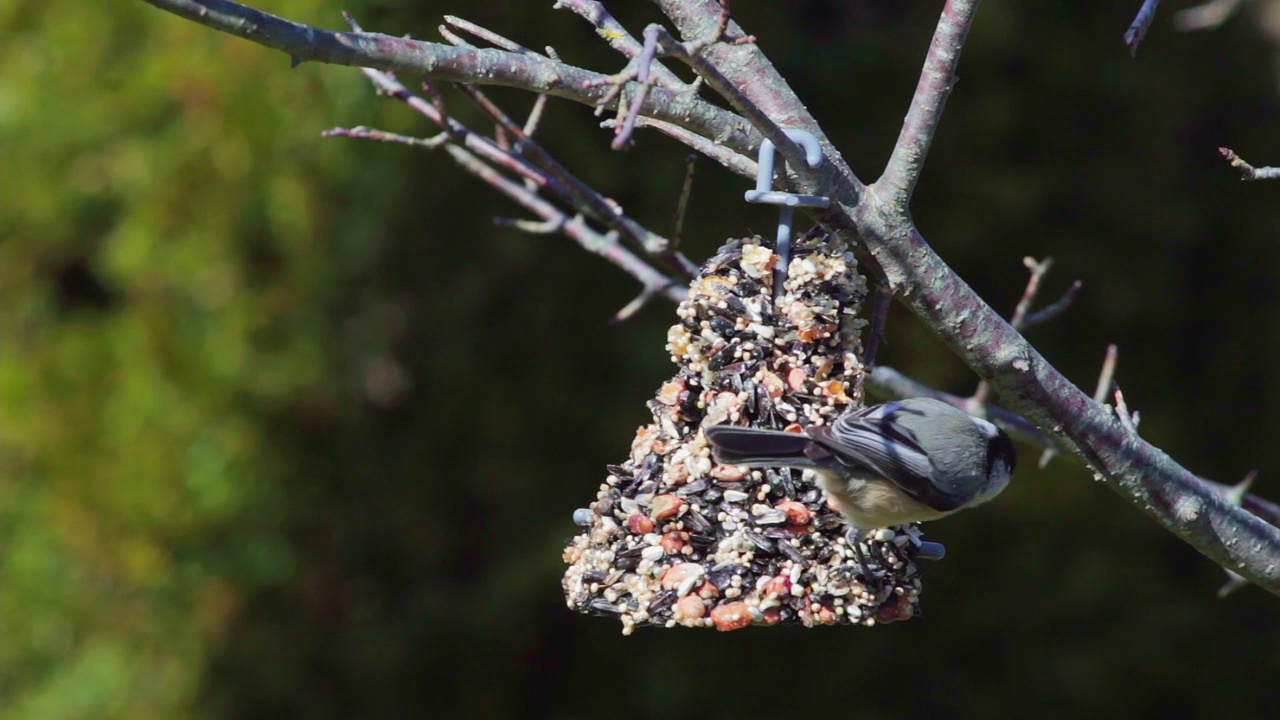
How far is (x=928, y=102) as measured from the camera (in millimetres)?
1782

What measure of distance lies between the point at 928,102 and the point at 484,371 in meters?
2.39

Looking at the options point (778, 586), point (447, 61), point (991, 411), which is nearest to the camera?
point (447, 61)

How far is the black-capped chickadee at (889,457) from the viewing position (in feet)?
5.91

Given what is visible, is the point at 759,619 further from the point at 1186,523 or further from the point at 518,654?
the point at 518,654

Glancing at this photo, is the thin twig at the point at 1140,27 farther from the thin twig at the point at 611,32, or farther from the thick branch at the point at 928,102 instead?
the thin twig at the point at 611,32

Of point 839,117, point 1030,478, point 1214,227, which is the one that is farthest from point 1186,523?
point 1214,227

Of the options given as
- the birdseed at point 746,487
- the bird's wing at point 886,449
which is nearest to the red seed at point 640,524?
the birdseed at point 746,487

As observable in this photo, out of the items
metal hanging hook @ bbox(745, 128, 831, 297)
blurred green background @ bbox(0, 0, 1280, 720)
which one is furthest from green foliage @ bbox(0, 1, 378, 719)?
metal hanging hook @ bbox(745, 128, 831, 297)

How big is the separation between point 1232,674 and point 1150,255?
1.37 metres

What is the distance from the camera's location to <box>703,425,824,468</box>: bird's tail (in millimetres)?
1770

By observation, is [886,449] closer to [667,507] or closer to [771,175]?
[667,507]

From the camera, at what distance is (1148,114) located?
3922 mm

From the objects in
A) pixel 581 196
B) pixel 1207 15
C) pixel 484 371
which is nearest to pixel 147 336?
pixel 484 371

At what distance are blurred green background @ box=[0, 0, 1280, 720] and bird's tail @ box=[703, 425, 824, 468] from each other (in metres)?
1.95
